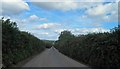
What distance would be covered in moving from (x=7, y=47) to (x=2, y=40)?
142cm

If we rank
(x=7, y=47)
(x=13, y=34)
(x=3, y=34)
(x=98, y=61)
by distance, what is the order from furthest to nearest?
(x=98, y=61) < (x=13, y=34) < (x=7, y=47) < (x=3, y=34)

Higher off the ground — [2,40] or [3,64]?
[2,40]

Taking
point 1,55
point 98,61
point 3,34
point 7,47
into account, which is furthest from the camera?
point 98,61

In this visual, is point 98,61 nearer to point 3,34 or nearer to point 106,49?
point 106,49

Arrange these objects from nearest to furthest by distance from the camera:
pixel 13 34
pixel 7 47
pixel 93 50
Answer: pixel 7 47, pixel 13 34, pixel 93 50

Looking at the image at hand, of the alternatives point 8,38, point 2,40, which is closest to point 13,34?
point 8,38

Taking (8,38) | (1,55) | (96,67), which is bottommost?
(96,67)

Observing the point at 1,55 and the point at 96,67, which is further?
the point at 96,67

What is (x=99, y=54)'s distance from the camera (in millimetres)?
18766

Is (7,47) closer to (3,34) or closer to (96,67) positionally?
(3,34)

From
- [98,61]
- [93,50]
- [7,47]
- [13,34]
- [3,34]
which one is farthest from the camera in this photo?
[93,50]

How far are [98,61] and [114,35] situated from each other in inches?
112

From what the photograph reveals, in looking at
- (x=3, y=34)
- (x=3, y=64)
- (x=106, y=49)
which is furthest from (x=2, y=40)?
(x=106, y=49)

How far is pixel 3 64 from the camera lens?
14.5 meters
